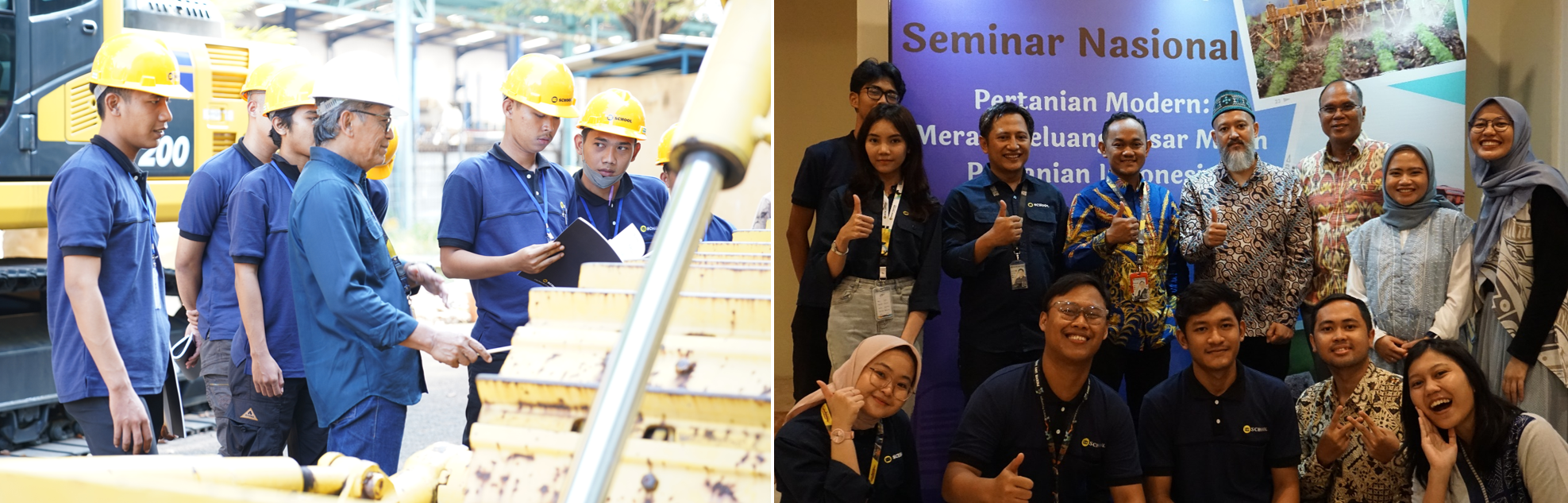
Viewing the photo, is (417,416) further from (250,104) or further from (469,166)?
(250,104)

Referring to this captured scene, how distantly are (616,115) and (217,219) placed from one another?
0.82 meters

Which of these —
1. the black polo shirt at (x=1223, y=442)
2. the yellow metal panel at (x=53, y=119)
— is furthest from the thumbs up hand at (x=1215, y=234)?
the yellow metal panel at (x=53, y=119)

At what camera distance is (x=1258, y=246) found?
3566 mm

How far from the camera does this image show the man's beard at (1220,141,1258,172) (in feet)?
12.1

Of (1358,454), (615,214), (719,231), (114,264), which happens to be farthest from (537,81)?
(1358,454)

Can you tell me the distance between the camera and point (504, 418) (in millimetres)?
1597

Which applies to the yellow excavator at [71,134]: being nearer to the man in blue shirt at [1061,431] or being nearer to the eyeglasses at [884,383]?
the eyeglasses at [884,383]

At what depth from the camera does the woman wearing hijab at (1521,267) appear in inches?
132

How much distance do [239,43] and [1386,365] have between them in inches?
135

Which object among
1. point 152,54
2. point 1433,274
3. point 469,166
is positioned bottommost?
point 1433,274

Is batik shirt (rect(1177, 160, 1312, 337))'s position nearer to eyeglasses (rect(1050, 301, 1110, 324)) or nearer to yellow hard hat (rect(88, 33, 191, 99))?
eyeglasses (rect(1050, 301, 1110, 324))

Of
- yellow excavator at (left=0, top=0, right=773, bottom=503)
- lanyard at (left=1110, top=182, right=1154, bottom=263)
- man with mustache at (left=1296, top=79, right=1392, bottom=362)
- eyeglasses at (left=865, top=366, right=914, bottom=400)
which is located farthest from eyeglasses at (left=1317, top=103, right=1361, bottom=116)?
yellow excavator at (left=0, top=0, right=773, bottom=503)

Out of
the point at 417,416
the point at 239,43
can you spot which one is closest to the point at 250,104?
the point at 239,43

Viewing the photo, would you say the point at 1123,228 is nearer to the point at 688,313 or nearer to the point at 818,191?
the point at 818,191
